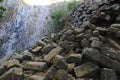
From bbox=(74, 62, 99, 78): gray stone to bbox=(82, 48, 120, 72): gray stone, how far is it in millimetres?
109

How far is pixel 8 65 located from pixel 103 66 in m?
2.05

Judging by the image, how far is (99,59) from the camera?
420 cm

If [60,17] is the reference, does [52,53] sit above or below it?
above

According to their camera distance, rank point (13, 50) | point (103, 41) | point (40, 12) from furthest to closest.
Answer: point (40, 12) → point (13, 50) → point (103, 41)

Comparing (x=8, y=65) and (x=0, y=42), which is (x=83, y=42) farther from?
(x=0, y=42)

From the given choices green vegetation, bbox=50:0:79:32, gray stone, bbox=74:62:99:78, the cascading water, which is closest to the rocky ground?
gray stone, bbox=74:62:99:78

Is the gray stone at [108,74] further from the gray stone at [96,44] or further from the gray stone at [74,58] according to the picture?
the gray stone at [96,44]

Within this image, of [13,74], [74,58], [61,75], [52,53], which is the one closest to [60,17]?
[52,53]

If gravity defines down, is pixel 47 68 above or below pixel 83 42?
below

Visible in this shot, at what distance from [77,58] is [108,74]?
2.47ft

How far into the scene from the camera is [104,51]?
4449mm

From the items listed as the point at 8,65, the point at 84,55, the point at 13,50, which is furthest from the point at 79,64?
the point at 13,50

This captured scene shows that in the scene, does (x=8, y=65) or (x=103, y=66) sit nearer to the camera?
(x=103, y=66)

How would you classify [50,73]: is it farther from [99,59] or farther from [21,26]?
[21,26]
